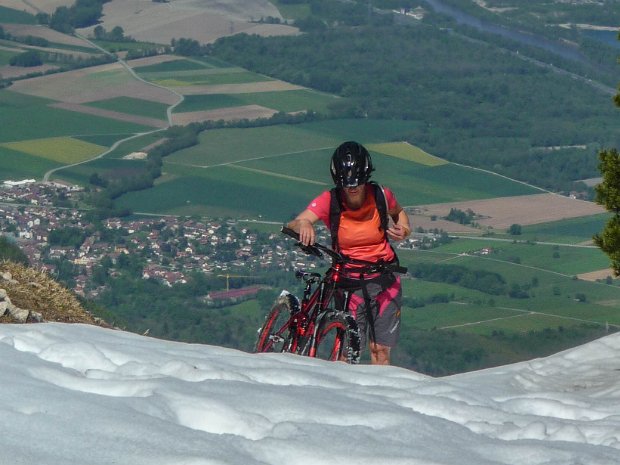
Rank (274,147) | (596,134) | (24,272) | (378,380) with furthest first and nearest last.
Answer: (596,134), (274,147), (24,272), (378,380)

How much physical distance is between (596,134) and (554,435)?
74.6m

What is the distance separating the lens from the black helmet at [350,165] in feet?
24.4

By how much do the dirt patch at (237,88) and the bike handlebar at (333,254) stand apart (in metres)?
69.3

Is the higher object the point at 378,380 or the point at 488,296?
the point at 378,380

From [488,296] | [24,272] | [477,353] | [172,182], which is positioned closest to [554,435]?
[24,272]

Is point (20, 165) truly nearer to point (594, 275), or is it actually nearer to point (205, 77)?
point (594, 275)

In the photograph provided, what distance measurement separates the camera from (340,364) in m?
7.18

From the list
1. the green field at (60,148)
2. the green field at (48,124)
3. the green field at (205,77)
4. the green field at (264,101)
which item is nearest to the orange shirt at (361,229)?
the green field at (60,148)

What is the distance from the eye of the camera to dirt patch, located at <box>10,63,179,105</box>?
72.2 metres

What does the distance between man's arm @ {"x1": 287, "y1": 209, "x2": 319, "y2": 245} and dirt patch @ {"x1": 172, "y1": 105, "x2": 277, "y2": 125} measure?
59746mm

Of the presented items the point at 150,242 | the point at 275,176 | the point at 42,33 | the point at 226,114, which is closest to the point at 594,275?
the point at 150,242

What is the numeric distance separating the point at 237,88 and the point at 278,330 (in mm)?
72681

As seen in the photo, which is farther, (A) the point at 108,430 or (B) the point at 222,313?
(B) the point at 222,313

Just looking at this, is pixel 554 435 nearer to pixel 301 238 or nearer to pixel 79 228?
pixel 301 238
